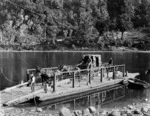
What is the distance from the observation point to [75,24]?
531ft

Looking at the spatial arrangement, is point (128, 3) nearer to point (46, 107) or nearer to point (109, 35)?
point (109, 35)

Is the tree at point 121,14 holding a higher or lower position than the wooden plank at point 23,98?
higher

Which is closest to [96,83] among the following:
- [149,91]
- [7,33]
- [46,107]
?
[149,91]

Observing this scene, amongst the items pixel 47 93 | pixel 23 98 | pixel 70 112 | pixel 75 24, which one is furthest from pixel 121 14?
pixel 70 112

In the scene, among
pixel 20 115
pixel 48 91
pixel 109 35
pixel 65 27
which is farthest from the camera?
pixel 65 27

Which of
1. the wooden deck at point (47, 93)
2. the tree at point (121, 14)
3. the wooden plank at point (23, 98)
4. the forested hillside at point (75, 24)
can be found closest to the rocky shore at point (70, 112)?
the wooden plank at point (23, 98)

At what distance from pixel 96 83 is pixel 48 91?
23.7 ft

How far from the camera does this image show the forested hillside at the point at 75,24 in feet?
456

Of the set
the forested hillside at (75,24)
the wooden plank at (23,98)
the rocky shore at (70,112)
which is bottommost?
the rocky shore at (70,112)

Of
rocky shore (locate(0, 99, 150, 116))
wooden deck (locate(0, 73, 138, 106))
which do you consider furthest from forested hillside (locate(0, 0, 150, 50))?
rocky shore (locate(0, 99, 150, 116))

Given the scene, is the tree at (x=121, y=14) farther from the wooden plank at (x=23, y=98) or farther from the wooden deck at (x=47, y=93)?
the wooden plank at (x=23, y=98)

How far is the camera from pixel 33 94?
73.2 feet

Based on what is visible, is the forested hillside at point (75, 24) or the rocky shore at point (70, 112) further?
the forested hillside at point (75, 24)

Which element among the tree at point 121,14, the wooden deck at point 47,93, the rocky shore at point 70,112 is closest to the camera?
the rocky shore at point 70,112
